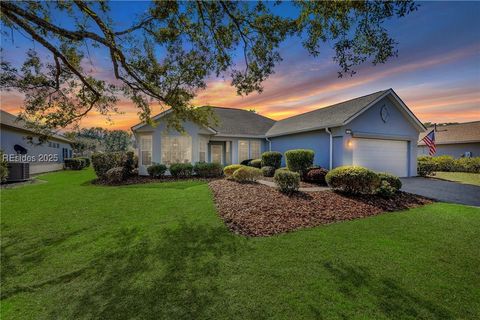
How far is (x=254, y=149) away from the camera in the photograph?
67.2ft

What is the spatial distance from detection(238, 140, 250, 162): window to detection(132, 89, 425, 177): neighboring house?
2.85ft

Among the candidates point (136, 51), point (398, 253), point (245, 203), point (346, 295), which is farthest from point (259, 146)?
point (346, 295)

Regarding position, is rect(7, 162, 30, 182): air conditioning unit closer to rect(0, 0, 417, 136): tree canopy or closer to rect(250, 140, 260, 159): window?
rect(0, 0, 417, 136): tree canopy

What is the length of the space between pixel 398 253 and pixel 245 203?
14.7 ft

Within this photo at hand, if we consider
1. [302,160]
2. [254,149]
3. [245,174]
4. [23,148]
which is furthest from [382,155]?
[23,148]

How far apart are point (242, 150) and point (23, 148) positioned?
18.9 metres

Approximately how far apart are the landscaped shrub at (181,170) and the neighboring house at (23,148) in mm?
7652

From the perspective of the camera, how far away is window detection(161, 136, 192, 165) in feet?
52.5

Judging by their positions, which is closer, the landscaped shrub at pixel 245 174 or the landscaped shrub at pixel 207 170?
the landscaped shrub at pixel 245 174

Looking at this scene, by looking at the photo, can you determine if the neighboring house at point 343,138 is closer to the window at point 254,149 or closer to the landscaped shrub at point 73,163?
the window at point 254,149

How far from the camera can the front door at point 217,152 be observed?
19578 mm

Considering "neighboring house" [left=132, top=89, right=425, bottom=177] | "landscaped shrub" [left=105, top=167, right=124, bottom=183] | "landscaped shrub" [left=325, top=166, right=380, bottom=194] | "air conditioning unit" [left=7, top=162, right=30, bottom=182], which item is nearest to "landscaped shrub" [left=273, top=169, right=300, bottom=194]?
"landscaped shrub" [left=325, top=166, right=380, bottom=194]

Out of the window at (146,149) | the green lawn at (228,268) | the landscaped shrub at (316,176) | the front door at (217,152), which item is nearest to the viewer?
the green lawn at (228,268)

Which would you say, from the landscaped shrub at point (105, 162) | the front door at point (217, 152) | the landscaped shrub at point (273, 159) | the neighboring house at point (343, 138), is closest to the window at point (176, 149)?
the neighboring house at point (343, 138)
